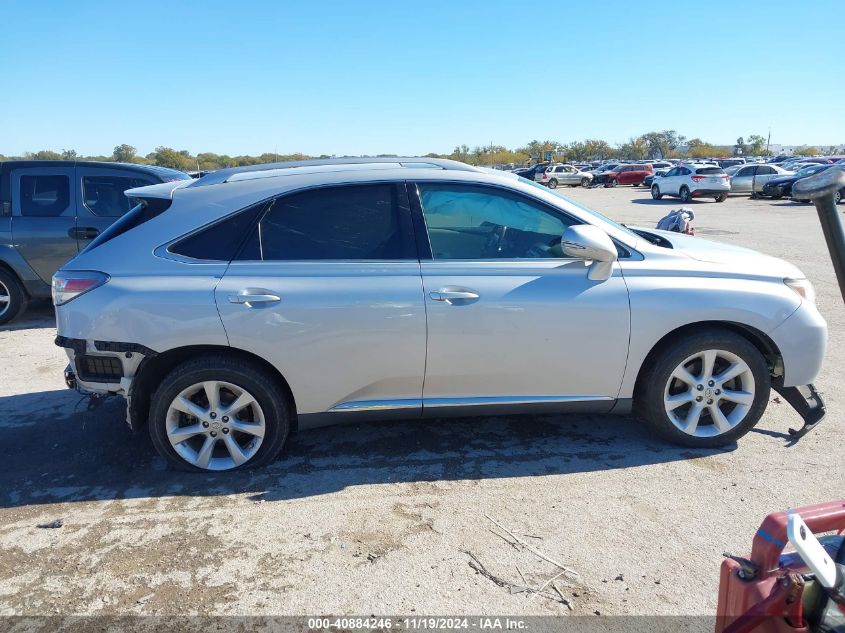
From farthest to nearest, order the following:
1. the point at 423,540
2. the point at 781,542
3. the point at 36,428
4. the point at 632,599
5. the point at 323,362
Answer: the point at 36,428 < the point at 323,362 < the point at 423,540 < the point at 632,599 < the point at 781,542

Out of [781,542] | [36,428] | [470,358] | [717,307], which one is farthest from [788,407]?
[36,428]

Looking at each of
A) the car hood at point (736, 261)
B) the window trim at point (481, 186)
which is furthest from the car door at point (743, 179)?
the window trim at point (481, 186)

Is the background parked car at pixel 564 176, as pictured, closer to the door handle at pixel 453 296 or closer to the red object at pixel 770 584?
the door handle at pixel 453 296

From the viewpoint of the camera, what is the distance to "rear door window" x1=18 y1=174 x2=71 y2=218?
7.11 meters

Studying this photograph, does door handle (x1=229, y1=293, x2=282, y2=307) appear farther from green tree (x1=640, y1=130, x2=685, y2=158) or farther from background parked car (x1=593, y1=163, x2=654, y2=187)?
green tree (x1=640, y1=130, x2=685, y2=158)

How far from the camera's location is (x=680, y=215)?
707 centimetres

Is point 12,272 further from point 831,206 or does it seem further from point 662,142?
point 662,142

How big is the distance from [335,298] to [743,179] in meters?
31.4

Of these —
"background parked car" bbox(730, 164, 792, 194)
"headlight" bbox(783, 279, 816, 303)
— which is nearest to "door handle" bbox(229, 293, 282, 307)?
"headlight" bbox(783, 279, 816, 303)

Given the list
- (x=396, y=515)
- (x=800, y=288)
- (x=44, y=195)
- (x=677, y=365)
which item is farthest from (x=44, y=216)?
(x=800, y=288)

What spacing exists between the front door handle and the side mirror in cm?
169

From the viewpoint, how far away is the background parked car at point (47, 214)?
7004mm

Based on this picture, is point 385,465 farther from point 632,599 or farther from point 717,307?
point 717,307

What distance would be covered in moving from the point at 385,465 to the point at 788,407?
3062mm
